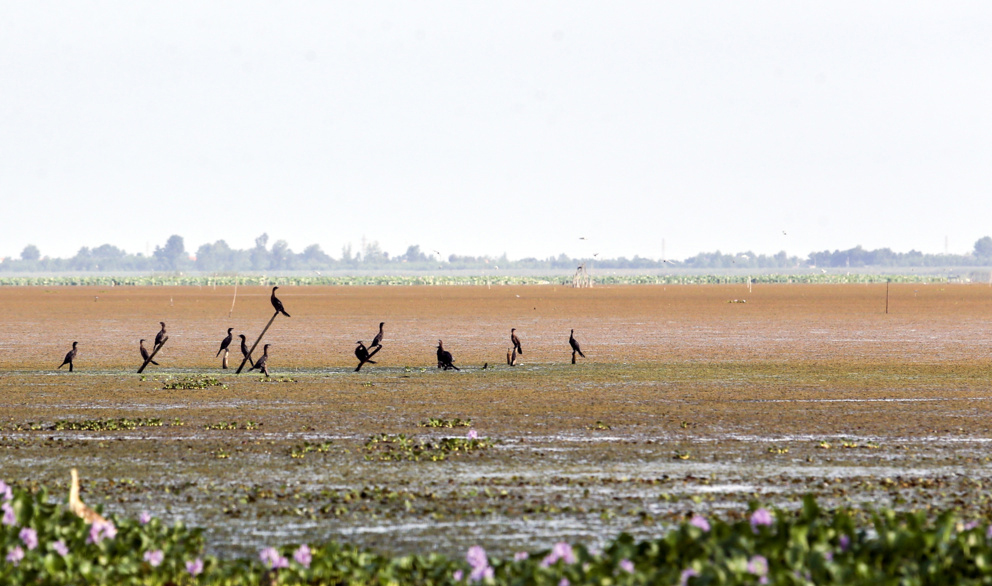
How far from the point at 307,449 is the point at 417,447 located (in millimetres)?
1523

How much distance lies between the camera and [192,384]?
2541 centimetres

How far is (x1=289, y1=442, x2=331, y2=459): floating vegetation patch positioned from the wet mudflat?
0.14 feet

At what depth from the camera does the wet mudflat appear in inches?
492

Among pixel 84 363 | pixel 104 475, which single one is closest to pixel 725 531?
pixel 104 475

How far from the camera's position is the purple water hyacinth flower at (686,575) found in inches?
343

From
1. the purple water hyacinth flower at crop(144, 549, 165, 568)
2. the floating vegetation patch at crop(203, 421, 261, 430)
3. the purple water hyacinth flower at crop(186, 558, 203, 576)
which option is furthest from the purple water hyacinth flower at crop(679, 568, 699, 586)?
the floating vegetation patch at crop(203, 421, 261, 430)

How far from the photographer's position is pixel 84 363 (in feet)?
108

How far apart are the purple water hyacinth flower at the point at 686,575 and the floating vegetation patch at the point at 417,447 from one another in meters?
6.99

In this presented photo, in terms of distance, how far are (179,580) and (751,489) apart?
663 centimetres

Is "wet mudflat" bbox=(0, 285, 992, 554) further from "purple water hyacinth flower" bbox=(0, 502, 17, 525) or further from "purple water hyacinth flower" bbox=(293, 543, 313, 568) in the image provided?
"purple water hyacinth flower" bbox=(0, 502, 17, 525)

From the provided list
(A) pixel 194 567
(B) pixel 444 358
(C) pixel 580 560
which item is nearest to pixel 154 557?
(A) pixel 194 567

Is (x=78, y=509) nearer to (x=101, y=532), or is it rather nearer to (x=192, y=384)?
(x=101, y=532)

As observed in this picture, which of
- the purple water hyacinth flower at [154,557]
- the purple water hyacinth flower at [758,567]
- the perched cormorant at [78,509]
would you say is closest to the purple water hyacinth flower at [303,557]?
the purple water hyacinth flower at [154,557]

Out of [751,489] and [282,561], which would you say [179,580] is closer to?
[282,561]
